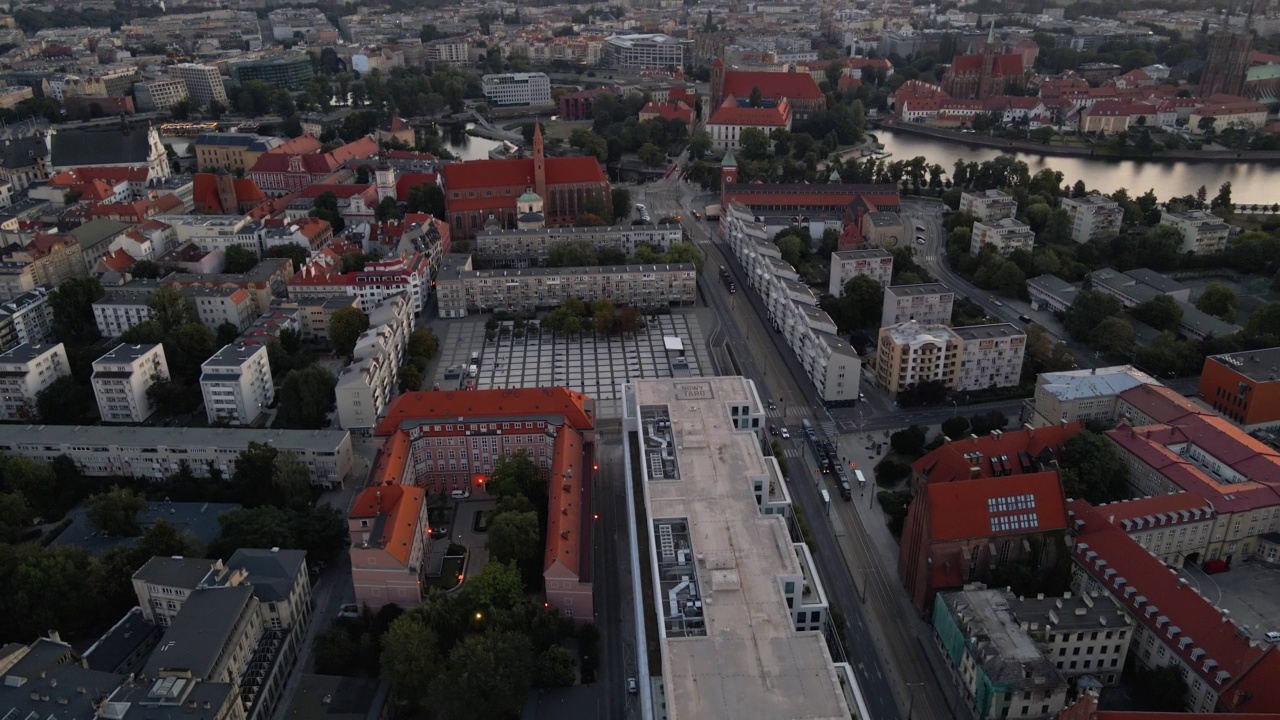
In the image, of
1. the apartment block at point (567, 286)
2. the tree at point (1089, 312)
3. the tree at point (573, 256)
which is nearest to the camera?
the tree at point (1089, 312)

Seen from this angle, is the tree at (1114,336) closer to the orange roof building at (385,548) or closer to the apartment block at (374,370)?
the orange roof building at (385,548)

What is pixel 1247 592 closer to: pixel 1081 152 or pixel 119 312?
pixel 119 312

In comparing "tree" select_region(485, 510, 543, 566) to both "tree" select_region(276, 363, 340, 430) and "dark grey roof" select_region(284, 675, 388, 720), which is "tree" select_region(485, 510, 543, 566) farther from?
"tree" select_region(276, 363, 340, 430)

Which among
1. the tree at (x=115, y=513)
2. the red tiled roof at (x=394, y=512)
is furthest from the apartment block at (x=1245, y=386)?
the tree at (x=115, y=513)

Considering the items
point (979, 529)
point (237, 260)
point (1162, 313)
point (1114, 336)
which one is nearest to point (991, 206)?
point (1162, 313)

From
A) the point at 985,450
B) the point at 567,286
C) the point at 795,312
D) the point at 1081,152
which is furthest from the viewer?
the point at 1081,152

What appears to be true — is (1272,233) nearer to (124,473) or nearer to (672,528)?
(672,528)
